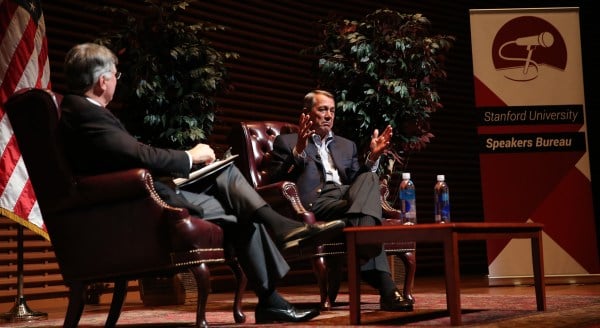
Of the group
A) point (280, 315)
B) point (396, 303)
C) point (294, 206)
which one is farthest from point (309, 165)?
point (280, 315)

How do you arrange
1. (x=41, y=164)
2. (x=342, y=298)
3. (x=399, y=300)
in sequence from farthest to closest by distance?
(x=342, y=298) → (x=399, y=300) → (x=41, y=164)

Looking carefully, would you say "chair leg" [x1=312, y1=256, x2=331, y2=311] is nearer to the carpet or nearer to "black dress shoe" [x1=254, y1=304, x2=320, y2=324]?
the carpet

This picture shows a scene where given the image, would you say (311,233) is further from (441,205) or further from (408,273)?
(408,273)

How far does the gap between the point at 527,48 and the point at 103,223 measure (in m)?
4.13

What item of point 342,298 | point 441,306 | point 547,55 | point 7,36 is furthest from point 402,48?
point 7,36

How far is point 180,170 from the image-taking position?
11.5 ft

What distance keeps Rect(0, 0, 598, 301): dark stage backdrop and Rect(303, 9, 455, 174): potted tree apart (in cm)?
47

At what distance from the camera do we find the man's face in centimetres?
479

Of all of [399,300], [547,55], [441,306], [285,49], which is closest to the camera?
[399,300]

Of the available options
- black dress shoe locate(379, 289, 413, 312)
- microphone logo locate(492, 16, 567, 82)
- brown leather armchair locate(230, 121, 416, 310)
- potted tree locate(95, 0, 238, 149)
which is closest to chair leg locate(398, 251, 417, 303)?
brown leather armchair locate(230, 121, 416, 310)

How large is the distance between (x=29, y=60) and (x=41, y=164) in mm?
1798

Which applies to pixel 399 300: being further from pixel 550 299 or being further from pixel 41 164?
pixel 41 164

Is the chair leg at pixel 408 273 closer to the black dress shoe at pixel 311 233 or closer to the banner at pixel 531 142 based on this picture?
the black dress shoe at pixel 311 233

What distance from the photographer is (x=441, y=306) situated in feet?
15.0
